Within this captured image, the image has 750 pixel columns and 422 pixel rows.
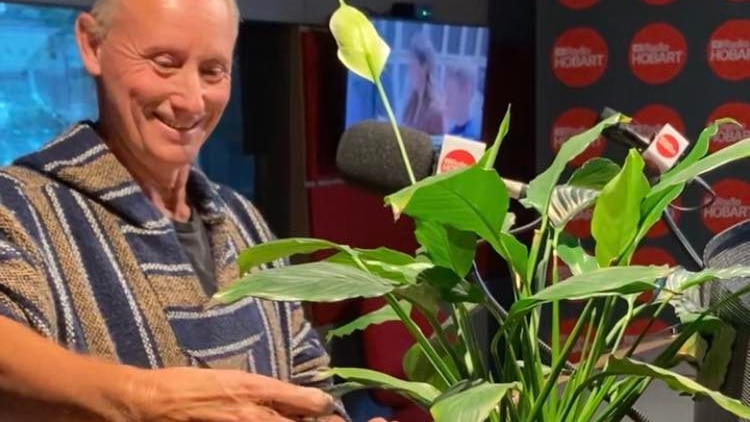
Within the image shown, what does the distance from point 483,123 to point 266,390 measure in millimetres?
3468

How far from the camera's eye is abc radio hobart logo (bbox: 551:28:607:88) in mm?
3848

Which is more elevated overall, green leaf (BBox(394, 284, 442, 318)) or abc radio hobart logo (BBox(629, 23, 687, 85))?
green leaf (BBox(394, 284, 442, 318))

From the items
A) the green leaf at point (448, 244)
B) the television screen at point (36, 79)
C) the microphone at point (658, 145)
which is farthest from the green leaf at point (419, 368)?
the television screen at point (36, 79)

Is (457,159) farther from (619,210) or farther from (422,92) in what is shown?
(422,92)

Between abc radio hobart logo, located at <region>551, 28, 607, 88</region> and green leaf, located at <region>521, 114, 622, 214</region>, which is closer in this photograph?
green leaf, located at <region>521, 114, 622, 214</region>

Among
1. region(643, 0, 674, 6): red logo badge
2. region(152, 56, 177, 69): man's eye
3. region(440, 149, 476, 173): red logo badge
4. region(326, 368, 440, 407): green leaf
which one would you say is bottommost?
region(326, 368, 440, 407): green leaf

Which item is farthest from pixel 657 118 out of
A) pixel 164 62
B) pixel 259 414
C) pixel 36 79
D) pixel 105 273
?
pixel 259 414

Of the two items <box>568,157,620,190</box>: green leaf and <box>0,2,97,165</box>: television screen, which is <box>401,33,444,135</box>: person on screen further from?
<box>568,157,620,190</box>: green leaf

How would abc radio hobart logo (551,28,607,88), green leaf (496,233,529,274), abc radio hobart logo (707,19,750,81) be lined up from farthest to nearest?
abc radio hobart logo (551,28,607,88) → abc radio hobart logo (707,19,750,81) → green leaf (496,233,529,274)

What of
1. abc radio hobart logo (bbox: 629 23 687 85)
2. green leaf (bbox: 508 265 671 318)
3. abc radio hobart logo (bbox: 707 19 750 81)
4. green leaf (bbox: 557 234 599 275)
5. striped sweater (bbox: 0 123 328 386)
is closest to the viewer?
green leaf (bbox: 508 265 671 318)

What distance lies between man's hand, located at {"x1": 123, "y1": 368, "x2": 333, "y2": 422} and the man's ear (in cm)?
53

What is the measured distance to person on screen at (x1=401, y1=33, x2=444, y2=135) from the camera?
147 inches

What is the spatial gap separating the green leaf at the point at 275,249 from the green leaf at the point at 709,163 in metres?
0.25

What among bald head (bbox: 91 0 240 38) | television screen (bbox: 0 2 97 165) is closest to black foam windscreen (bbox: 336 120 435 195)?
bald head (bbox: 91 0 240 38)
